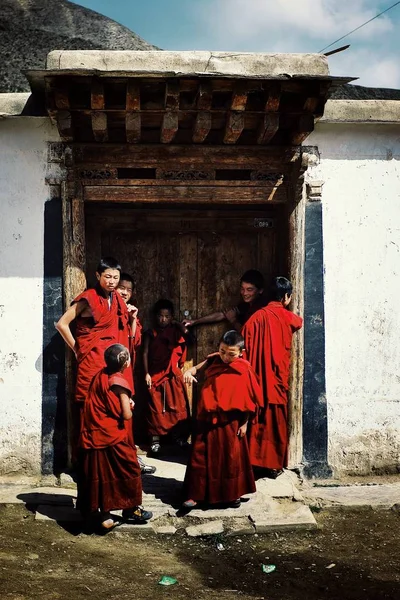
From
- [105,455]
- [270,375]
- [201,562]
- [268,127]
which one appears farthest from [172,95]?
Answer: [201,562]

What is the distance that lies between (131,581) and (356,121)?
4006 mm

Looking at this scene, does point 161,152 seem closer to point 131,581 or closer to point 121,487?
point 121,487

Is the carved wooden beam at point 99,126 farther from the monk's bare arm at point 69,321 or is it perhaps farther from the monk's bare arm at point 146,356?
the monk's bare arm at point 146,356

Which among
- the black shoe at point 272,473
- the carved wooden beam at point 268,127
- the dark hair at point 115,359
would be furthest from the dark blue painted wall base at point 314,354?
the dark hair at point 115,359

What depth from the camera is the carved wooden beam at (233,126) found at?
227 inches

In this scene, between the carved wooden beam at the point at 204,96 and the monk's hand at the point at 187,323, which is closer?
the carved wooden beam at the point at 204,96

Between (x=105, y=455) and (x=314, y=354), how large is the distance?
2.12 m

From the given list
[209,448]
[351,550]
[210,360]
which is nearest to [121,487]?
[209,448]

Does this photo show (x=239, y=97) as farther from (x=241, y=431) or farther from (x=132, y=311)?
(x=241, y=431)

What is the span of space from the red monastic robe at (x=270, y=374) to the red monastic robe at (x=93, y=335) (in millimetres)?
1081

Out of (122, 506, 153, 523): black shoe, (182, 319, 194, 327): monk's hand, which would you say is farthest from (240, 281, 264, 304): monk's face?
(122, 506, 153, 523): black shoe

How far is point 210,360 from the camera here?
5.74m

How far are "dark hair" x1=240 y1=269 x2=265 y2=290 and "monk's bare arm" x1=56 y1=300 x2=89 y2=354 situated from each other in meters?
1.42

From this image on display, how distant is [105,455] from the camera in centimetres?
514
